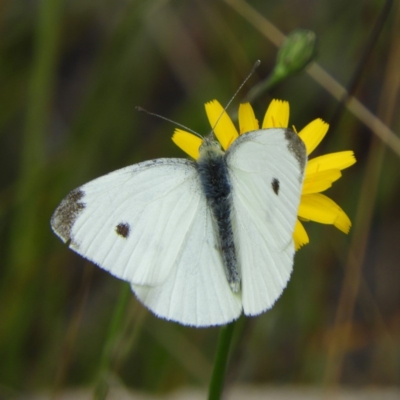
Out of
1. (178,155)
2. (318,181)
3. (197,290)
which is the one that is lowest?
(197,290)

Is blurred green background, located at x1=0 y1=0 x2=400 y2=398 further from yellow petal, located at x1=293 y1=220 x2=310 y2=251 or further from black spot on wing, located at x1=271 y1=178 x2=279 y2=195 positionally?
black spot on wing, located at x1=271 y1=178 x2=279 y2=195

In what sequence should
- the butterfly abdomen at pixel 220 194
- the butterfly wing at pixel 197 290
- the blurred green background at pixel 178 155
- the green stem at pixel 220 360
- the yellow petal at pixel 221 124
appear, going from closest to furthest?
the green stem at pixel 220 360, the butterfly wing at pixel 197 290, the butterfly abdomen at pixel 220 194, the yellow petal at pixel 221 124, the blurred green background at pixel 178 155

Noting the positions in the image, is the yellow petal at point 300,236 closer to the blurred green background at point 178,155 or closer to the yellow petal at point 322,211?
the yellow petal at point 322,211

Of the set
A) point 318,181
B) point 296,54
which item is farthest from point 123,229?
point 296,54

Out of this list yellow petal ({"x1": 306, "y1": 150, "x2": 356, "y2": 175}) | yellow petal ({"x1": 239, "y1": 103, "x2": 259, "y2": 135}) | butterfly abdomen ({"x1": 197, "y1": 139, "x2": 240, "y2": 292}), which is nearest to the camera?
butterfly abdomen ({"x1": 197, "y1": 139, "x2": 240, "y2": 292})

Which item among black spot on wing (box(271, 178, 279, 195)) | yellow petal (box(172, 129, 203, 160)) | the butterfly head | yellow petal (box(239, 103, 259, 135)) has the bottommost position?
black spot on wing (box(271, 178, 279, 195))

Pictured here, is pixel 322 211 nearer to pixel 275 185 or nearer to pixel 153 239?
pixel 275 185

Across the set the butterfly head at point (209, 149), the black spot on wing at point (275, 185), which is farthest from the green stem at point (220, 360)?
the butterfly head at point (209, 149)

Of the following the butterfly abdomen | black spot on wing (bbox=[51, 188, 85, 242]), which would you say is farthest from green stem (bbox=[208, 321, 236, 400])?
black spot on wing (bbox=[51, 188, 85, 242])
